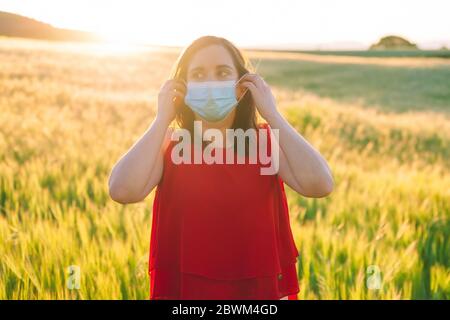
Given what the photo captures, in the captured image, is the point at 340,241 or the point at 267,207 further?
the point at 340,241

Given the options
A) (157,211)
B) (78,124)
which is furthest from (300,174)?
(78,124)

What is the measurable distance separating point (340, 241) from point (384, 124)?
490 centimetres

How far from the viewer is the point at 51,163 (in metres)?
3.60

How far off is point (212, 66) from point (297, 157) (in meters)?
0.36

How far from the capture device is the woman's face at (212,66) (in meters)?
1.48

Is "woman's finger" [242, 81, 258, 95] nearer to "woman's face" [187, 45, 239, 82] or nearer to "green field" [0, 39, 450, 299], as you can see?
"woman's face" [187, 45, 239, 82]

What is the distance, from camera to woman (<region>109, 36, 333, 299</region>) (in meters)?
1.37

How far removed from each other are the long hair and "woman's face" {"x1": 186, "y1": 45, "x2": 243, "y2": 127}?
0.8 inches

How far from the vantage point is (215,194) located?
1.42 metres

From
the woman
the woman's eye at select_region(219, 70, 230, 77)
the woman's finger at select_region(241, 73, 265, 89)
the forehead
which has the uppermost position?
the forehead

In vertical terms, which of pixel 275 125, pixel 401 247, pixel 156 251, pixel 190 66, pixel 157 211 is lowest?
pixel 401 247

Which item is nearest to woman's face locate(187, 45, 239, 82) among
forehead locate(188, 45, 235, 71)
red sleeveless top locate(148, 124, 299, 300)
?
forehead locate(188, 45, 235, 71)

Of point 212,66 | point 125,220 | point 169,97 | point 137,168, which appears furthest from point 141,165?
point 125,220

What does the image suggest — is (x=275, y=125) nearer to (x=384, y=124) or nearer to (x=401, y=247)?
(x=401, y=247)
